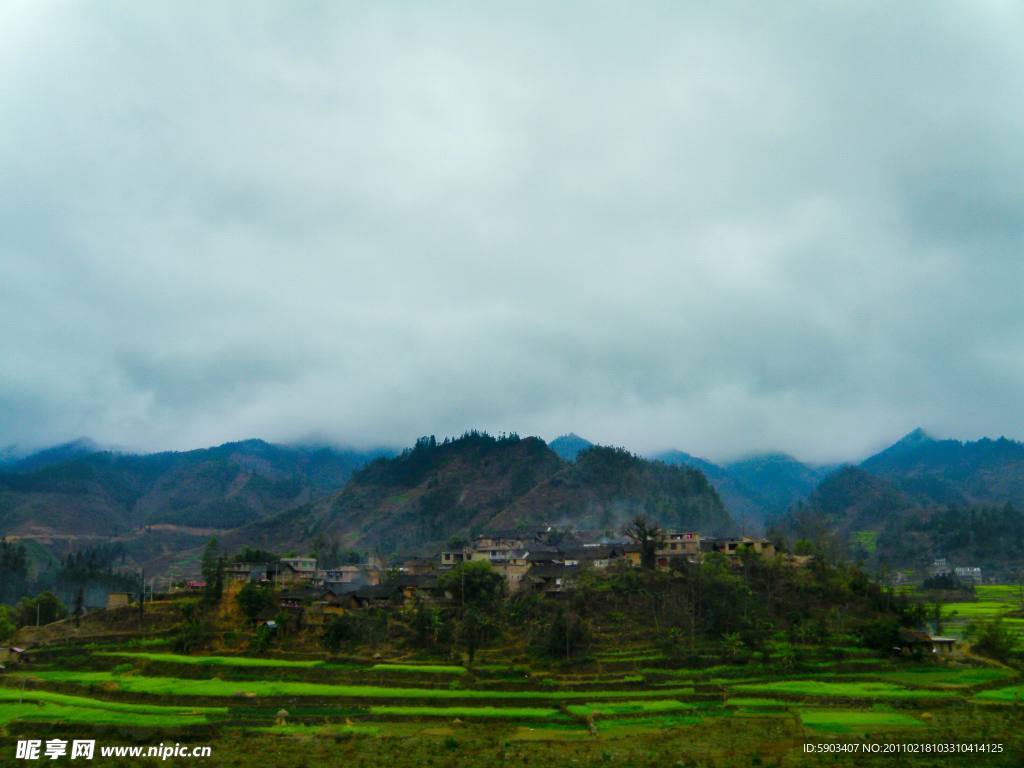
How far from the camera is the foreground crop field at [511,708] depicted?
35062mm

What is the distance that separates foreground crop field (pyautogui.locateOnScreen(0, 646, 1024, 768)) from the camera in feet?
115

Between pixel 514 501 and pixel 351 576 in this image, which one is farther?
pixel 514 501

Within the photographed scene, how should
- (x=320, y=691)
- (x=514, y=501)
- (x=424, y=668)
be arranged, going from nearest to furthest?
(x=320, y=691)
(x=424, y=668)
(x=514, y=501)

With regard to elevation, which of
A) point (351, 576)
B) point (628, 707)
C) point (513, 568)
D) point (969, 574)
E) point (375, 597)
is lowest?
point (969, 574)

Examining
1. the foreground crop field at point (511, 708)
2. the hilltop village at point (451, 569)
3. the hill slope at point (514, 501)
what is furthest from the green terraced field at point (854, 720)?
the hill slope at point (514, 501)

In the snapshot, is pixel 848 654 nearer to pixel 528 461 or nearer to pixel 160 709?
pixel 160 709

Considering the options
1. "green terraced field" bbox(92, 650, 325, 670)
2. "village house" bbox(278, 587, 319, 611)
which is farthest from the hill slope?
"green terraced field" bbox(92, 650, 325, 670)

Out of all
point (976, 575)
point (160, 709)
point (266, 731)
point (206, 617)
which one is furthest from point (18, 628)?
point (976, 575)

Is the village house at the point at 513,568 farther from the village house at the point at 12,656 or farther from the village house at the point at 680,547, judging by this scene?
the village house at the point at 12,656

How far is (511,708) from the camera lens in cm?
4594

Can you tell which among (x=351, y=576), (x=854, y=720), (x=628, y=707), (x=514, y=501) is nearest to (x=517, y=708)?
(x=628, y=707)

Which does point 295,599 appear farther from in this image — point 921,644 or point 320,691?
point 921,644

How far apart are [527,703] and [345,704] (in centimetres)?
1063

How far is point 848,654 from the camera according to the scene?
55.5 metres
